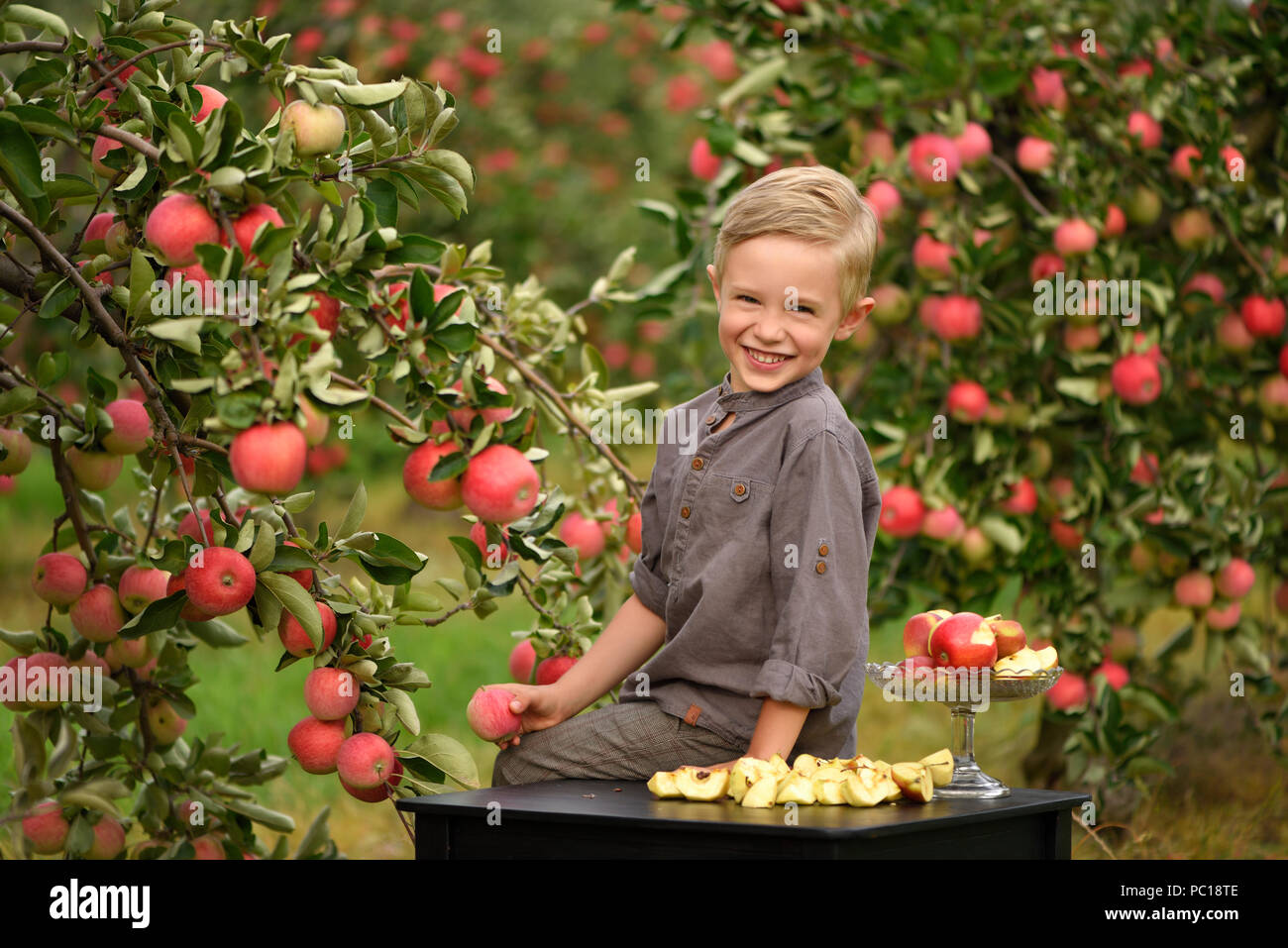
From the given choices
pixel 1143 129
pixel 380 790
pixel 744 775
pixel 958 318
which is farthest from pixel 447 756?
pixel 1143 129

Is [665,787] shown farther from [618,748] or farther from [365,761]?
[365,761]

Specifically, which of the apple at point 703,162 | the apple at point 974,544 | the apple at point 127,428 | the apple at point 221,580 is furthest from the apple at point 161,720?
the apple at point 703,162

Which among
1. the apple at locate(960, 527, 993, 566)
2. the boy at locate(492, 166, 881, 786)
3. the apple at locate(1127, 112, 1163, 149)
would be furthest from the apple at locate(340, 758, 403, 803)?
the apple at locate(1127, 112, 1163, 149)

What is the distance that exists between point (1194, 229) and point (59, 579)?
2277 mm

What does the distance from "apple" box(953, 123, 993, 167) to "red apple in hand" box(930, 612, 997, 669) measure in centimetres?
140

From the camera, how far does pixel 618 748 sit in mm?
1770

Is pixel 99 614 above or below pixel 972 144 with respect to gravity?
below

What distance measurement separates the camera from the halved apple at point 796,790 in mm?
1471

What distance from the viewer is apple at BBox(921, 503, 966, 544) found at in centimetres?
277

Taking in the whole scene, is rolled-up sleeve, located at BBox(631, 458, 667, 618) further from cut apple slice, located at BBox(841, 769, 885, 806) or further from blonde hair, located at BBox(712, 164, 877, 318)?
cut apple slice, located at BBox(841, 769, 885, 806)

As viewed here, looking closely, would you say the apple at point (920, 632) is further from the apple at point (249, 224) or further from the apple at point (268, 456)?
the apple at point (249, 224)

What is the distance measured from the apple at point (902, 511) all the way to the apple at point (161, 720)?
1330mm

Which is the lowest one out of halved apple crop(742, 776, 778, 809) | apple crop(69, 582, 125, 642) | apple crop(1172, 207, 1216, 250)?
halved apple crop(742, 776, 778, 809)
